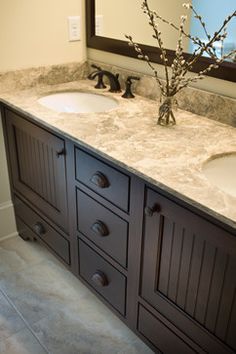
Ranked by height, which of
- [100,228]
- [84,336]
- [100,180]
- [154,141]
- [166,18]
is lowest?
[84,336]

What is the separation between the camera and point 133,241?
1.28 meters

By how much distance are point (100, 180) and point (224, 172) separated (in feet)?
1.43

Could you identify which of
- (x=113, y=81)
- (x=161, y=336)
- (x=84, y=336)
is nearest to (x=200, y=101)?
(x=113, y=81)

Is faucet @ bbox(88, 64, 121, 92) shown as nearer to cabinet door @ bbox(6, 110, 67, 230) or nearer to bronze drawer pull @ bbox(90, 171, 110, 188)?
cabinet door @ bbox(6, 110, 67, 230)

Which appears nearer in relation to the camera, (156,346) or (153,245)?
(153,245)

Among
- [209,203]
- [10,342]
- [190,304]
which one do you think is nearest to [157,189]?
[209,203]

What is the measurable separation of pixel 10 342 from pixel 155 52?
1416mm

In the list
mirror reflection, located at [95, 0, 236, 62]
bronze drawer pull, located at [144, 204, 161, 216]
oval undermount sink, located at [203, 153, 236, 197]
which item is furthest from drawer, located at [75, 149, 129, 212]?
mirror reflection, located at [95, 0, 236, 62]

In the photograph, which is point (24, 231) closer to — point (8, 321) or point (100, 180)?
point (8, 321)

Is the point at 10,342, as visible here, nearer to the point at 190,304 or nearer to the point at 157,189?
the point at 190,304

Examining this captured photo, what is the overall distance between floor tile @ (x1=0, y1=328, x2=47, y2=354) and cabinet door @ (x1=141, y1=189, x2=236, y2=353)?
59 cm

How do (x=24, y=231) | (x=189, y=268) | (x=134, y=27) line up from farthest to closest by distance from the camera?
(x=24, y=231) → (x=134, y=27) → (x=189, y=268)

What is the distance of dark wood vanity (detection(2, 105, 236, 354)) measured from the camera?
105cm

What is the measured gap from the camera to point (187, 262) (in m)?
1.10
